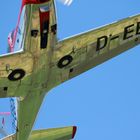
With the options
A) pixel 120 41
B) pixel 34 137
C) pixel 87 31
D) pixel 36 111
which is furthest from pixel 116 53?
pixel 34 137

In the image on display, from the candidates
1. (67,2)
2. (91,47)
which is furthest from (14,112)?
(67,2)

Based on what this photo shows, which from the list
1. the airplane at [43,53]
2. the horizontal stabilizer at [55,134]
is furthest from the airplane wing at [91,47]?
the horizontal stabilizer at [55,134]

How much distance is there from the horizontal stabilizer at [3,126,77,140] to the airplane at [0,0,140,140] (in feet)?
6.83

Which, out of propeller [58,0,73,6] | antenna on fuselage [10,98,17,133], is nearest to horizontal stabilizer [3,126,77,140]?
antenna on fuselage [10,98,17,133]


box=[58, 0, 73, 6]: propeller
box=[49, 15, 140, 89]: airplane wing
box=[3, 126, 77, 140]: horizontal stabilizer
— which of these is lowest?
box=[3, 126, 77, 140]: horizontal stabilizer

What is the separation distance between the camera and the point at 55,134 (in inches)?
1192

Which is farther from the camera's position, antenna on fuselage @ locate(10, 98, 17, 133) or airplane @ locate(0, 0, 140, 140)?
antenna on fuselage @ locate(10, 98, 17, 133)

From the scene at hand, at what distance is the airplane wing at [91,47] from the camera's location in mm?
24188

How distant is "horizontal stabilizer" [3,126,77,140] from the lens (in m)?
30.0

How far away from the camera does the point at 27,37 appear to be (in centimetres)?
2248

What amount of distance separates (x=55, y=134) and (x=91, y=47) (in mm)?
A: 7162

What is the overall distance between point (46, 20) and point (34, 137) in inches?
410

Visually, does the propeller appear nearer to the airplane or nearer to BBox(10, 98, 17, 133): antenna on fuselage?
the airplane

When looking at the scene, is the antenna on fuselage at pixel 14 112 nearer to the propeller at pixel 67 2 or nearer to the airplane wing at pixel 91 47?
the airplane wing at pixel 91 47
